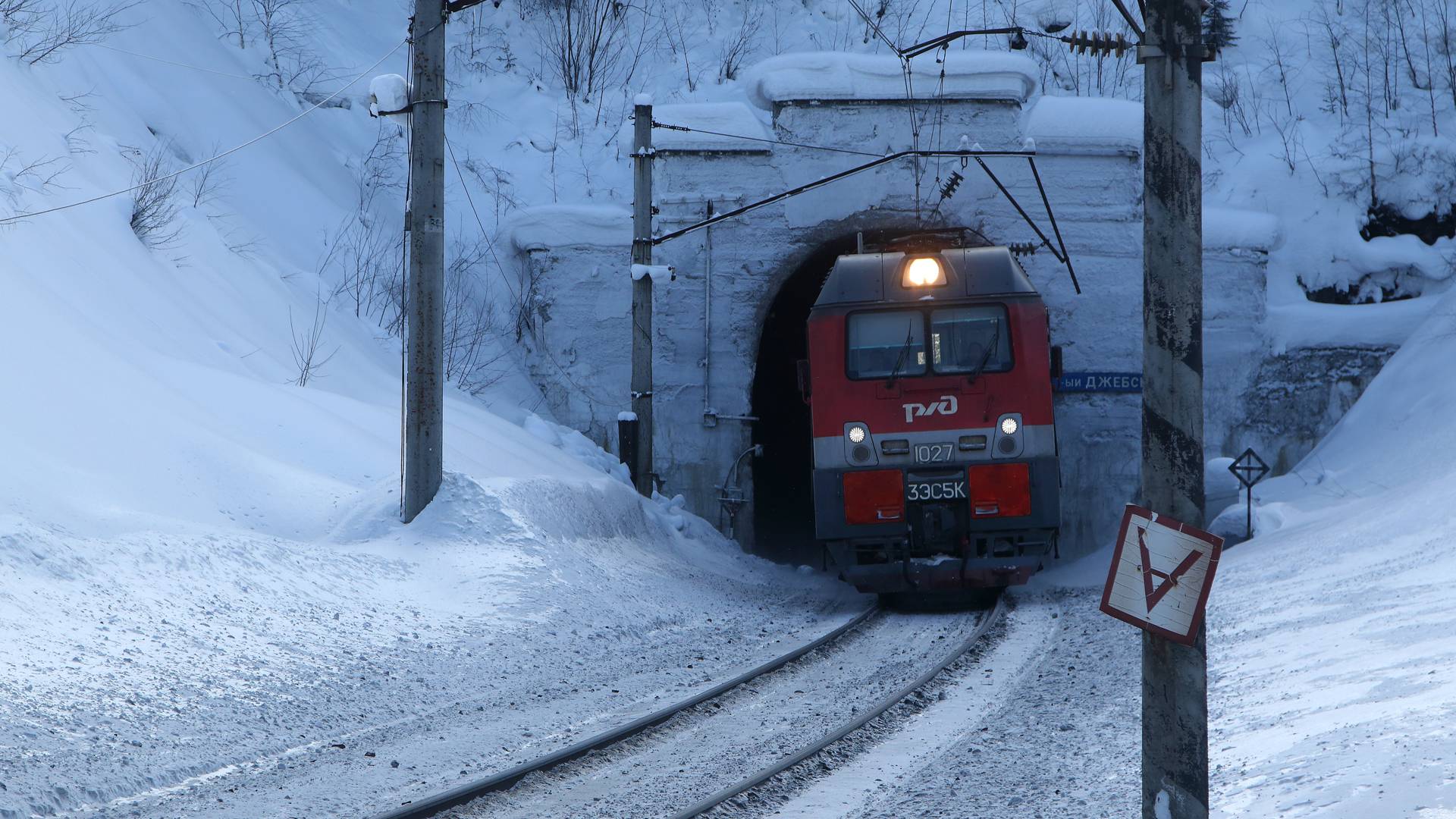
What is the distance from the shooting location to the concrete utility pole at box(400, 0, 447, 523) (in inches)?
412

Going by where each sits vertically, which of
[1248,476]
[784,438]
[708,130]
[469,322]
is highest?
[708,130]

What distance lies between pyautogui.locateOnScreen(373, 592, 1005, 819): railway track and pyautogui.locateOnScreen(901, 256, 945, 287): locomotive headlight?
3813 mm

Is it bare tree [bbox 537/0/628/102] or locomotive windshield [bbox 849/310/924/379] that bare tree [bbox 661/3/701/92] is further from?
locomotive windshield [bbox 849/310/924/379]

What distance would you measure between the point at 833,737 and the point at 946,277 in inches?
254

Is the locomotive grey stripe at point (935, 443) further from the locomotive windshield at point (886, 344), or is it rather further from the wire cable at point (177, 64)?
the wire cable at point (177, 64)

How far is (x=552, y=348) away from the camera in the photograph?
61.1ft

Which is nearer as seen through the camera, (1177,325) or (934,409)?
(1177,325)

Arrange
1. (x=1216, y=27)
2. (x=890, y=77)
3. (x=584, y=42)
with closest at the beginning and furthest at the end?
(x=1216, y=27) → (x=890, y=77) → (x=584, y=42)

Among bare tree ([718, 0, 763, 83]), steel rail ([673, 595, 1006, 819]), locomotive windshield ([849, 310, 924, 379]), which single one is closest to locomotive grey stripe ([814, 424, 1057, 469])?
locomotive windshield ([849, 310, 924, 379])

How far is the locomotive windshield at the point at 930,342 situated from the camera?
11922 millimetres

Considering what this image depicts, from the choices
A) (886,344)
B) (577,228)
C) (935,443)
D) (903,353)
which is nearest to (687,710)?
(935,443)

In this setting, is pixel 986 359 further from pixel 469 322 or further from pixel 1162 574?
pixel 469 322

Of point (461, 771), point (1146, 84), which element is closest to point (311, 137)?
point (461, 771)

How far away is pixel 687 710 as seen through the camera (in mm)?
7516
